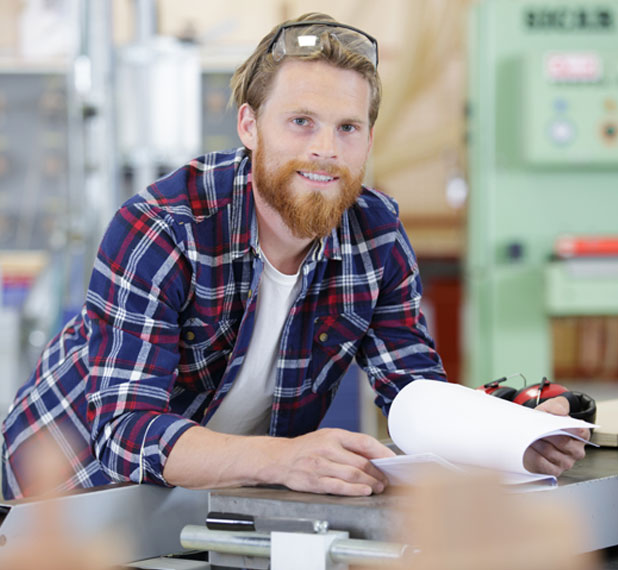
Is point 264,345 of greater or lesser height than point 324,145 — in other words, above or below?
below

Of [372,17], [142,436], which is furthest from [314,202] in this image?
[372,17]

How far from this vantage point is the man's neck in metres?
1.23

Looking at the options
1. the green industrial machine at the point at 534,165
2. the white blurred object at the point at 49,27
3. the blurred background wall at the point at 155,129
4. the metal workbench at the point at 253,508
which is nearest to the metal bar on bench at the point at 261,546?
the metal workbench at the point at 253,508

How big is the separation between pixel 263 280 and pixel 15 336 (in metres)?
2.75

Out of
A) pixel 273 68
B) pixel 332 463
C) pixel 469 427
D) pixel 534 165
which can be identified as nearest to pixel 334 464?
pixel 332 463

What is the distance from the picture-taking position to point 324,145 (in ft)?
3.65

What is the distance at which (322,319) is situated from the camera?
4.09 ft

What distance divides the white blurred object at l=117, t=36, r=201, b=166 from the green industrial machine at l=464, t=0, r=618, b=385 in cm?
100

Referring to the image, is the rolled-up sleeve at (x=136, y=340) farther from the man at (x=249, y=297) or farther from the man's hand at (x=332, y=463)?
the man's hand at (x=332, y=463)

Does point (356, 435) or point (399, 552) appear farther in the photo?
point (356, 435)

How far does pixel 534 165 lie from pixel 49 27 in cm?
285

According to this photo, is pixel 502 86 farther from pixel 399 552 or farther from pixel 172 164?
pixel 399 552

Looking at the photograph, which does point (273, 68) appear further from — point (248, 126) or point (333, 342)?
point (333, 342)

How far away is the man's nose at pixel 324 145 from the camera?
1.11 meters
